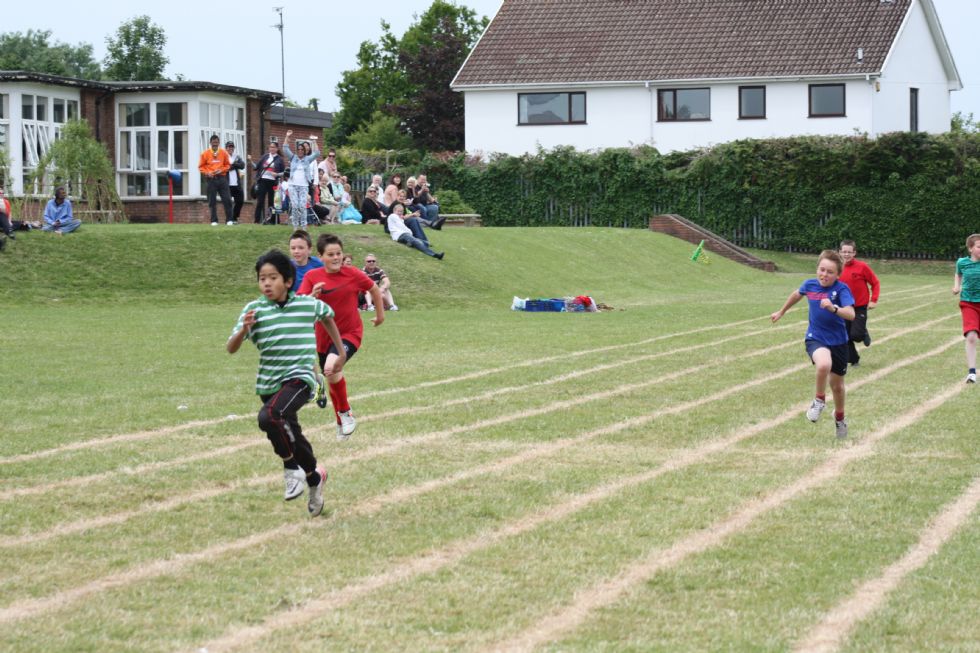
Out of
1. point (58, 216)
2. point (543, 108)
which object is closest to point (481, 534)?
point (58, 216)

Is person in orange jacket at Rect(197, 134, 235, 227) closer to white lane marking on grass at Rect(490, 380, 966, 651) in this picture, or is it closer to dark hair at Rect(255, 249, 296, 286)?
white lane marking on grass at Rect(490, 380, 966, 651)

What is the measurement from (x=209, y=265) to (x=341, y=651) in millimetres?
22669

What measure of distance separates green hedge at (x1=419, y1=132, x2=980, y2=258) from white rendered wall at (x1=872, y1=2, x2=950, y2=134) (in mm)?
5364

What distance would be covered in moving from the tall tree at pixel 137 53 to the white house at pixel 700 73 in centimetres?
2806

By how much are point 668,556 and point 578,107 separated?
47.5m

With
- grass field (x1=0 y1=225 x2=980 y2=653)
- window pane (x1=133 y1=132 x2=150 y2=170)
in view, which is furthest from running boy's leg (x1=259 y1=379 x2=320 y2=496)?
window pane (x1=133 y1=132 x2=150 y2=170)

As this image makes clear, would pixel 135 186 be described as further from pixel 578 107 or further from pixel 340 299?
pixel 340 299

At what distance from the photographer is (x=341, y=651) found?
18.6ft

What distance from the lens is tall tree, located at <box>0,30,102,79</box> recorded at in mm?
84938

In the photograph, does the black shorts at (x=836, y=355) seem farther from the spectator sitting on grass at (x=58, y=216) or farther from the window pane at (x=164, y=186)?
the window pane at (x=164, y=186)

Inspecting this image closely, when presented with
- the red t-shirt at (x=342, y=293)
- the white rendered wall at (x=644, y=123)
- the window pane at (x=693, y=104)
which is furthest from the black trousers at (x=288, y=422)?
the window pane at (x=693, y=104)

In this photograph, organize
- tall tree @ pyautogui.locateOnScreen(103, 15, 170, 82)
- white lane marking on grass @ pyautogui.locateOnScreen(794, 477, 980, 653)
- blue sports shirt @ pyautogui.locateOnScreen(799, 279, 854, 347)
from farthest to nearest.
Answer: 1. tall tree @ pyautogui.locateOnScreen(103, 15, 170, 82)
2. blue sports shirt @ pyautogui.locateOnScreen(799, 279, 854, 347)
3. white lane marking on grass @ pyautogui.locateOnScreen(794, 477, 980, 653)

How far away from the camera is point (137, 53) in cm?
7794

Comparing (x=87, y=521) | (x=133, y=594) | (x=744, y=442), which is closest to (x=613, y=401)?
(x=744, y=442)
